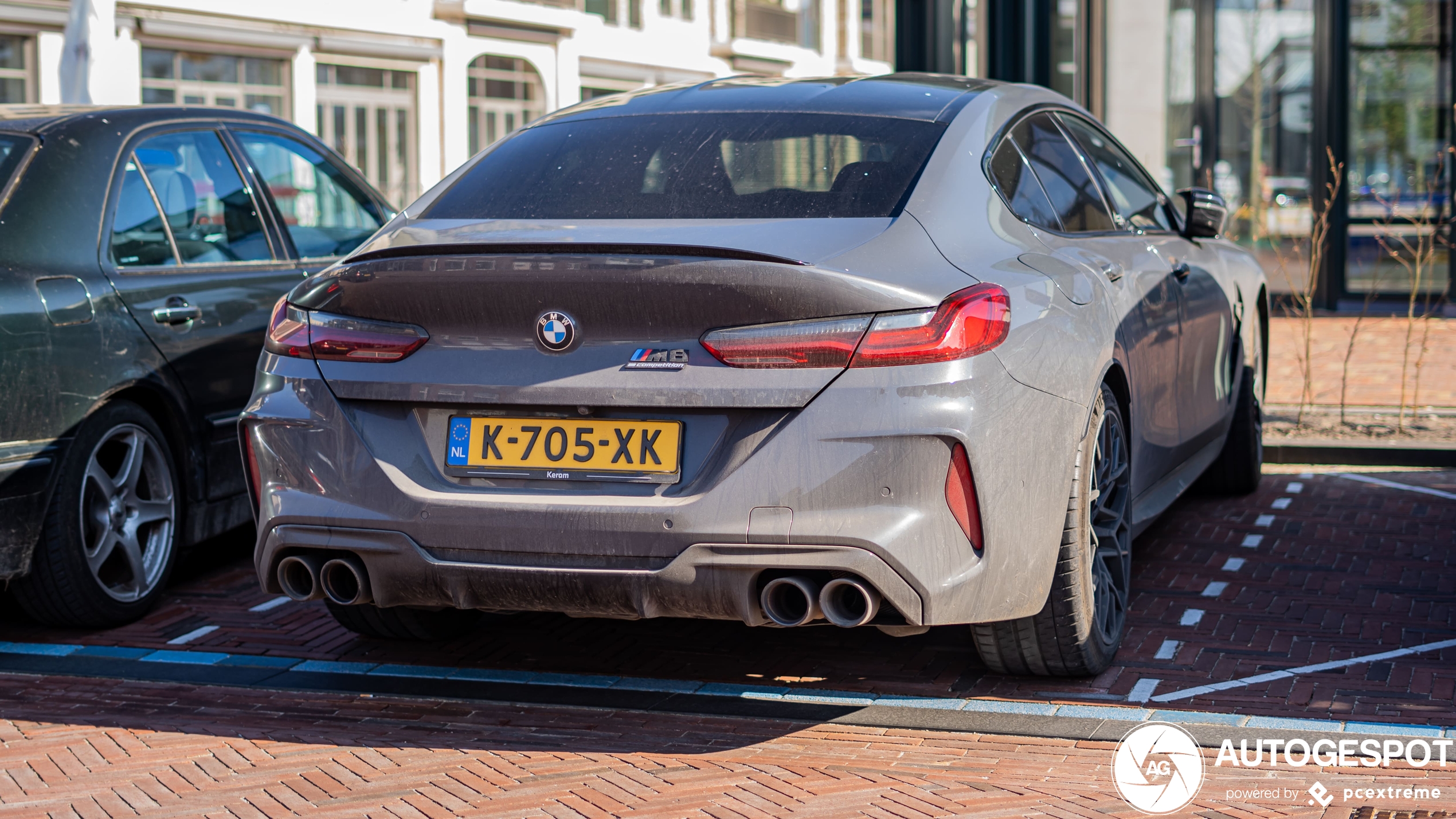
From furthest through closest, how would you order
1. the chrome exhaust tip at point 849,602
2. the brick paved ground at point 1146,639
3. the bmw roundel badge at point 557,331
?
the brick paved ground at point 1146,639 → the bmw roundel badge at point 557,331 → the chrome exhaust tip at point 849,602

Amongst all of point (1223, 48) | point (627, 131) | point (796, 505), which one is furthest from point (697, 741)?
point (1223, 48)

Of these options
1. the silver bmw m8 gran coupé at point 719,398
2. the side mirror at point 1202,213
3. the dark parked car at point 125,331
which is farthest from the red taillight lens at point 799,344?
the side mirror at point 1202,213

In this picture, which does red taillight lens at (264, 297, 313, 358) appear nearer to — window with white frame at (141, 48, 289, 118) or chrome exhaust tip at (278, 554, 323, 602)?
chrome exhaust tip at (278, 554, 323, 602)

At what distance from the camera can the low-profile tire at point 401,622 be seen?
4477mm

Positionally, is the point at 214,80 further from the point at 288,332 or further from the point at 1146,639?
the point at 1146,639

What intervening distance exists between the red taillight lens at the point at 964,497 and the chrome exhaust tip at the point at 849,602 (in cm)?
24

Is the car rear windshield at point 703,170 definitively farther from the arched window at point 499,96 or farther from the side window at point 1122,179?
the arched window at point 499,96

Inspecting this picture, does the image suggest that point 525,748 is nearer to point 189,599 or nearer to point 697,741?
point 697,741

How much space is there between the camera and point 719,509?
3.36 metres

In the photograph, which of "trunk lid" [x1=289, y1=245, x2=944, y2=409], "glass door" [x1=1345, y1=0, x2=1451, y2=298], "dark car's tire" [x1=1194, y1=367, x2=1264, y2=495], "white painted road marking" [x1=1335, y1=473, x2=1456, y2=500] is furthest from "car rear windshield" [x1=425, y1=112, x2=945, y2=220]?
"glass door" [x1=1345, y1=0, x2=1451, y2=298]

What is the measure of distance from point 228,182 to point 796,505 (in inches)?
124

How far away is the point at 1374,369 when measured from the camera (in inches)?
440

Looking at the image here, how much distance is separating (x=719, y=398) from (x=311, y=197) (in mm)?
3313

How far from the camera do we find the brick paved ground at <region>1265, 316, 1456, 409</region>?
955 cm
